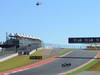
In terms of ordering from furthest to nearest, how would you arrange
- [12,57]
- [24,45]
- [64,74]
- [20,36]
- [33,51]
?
1. [20,36]
2. [24,45]
3. [33,51]
4. [12,57]
5. [64,74]

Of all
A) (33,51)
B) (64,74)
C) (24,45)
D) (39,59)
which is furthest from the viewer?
(24,45)

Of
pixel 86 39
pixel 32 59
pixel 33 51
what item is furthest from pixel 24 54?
pixel 86 39

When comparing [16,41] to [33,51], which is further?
[16,41]

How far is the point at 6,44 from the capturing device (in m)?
82.3

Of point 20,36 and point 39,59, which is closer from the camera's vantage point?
point 39,59

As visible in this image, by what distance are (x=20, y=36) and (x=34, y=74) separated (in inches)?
2064

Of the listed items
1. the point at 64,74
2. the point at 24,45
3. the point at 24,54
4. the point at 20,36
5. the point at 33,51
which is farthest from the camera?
the point at 20,36

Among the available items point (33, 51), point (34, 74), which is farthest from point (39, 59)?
point (34, 74)

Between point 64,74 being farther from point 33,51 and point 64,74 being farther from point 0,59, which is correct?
point 33,51

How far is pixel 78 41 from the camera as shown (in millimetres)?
69812

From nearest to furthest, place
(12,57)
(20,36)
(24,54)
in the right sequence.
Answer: (12,57) → (24,54) → (20,36)

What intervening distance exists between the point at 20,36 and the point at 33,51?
1888 cm

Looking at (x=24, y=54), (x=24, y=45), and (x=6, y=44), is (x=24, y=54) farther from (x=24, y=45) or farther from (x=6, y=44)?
(x=6, y=44)

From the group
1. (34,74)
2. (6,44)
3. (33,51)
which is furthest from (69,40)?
(34,74)
